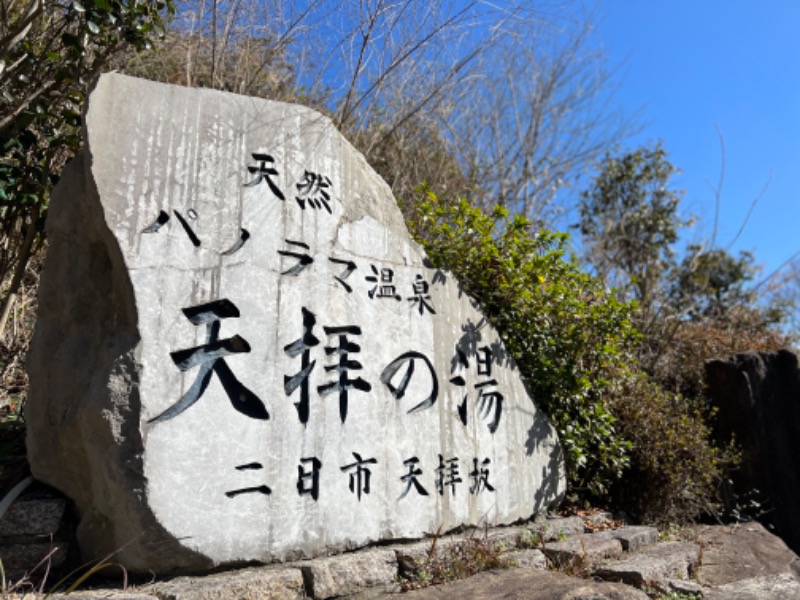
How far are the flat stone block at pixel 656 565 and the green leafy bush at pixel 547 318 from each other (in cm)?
59

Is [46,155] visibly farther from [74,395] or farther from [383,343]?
[383,343]

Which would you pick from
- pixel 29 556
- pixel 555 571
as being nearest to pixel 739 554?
pixel 555 571

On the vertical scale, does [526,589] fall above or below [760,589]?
above

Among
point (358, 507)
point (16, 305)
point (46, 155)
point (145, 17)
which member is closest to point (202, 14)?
point (145, 17)

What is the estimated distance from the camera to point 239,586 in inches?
106

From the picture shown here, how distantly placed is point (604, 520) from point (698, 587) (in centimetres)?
92

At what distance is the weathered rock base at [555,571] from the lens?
9.16 feet

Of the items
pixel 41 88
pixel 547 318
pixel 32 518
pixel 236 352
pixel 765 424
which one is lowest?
pixel 32 518

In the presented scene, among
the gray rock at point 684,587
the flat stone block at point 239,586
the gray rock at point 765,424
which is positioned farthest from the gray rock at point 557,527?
the gray rock at point 765,424

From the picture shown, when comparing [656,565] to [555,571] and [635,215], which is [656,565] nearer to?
[555,571]

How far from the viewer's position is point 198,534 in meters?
2.77

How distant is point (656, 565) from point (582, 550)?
39cm

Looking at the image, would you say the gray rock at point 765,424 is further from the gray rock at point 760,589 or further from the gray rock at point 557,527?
the gray rock at point 557,527

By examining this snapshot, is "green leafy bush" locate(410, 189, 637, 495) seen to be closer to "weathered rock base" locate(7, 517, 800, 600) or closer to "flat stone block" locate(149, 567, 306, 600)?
"weathered rock base" locate(7, 517, 800, 600)
